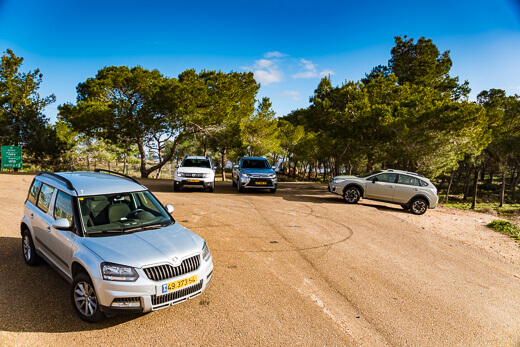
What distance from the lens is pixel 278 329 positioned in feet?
12.2

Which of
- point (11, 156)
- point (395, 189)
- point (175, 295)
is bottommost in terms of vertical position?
point (175, 295)

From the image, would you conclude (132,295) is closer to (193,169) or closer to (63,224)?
(63,224)

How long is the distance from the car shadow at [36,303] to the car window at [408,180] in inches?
482

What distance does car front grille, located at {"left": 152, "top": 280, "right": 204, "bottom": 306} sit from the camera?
3.34 metres

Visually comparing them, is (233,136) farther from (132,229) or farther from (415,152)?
(132,229)

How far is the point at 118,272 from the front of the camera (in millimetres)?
3277

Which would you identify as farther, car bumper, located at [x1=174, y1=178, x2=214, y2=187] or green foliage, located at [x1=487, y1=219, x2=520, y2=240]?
car bumper, located at [x1=174, y1=178, x2=214, y2=187]

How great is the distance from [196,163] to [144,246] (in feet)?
39.0

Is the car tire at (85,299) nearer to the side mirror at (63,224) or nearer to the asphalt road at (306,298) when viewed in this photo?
the asphalt road at (306,298)

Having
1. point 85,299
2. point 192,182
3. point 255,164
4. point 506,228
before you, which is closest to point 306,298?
point 85,299

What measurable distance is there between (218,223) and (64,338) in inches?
220

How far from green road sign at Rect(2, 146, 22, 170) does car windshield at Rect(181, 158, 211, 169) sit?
18.0m

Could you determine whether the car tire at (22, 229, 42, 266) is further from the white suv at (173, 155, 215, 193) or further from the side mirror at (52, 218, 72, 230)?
the white suv at (173, 155, 215, 193)

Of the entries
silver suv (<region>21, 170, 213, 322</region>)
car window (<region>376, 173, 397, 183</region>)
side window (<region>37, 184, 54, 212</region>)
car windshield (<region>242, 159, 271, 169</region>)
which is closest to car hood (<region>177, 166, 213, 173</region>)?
car windshield (<region>242, 159, 271, 169</region>)
